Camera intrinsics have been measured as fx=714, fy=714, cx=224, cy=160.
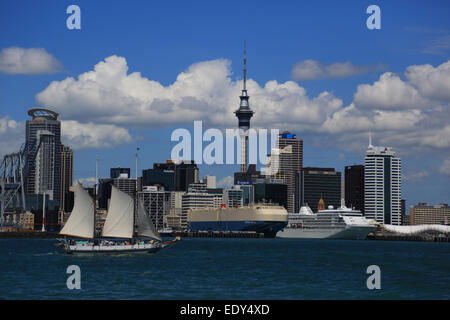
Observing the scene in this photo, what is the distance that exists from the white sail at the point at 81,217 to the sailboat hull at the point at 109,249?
136 inches

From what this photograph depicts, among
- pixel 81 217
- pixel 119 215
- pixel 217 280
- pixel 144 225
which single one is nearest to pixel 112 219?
pixel 119 215

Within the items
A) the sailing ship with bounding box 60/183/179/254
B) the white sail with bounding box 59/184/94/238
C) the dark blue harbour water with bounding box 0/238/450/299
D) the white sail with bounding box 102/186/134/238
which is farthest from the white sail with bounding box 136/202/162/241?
the dark blue harbour water with bounding box 0/238/450/299

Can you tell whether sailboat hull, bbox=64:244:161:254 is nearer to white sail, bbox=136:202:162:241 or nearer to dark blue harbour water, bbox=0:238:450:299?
white sail, bbox=136:202:162:241

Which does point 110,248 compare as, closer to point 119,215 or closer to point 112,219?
point 112,219

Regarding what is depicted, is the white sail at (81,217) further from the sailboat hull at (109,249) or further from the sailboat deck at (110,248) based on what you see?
the sailboat hull at (109,249)

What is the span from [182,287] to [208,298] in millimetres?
7151

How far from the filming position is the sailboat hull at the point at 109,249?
105812 millimetres

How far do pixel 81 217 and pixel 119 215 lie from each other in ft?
18.8

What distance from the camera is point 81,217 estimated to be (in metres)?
103

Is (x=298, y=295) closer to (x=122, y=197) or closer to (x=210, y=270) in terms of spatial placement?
(x=210, y=270)

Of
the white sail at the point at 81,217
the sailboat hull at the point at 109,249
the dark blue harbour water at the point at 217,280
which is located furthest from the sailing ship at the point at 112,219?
the dark blue harbour water at the point at 217,280

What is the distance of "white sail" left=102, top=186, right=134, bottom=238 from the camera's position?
332 feet

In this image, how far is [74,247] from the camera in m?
108
